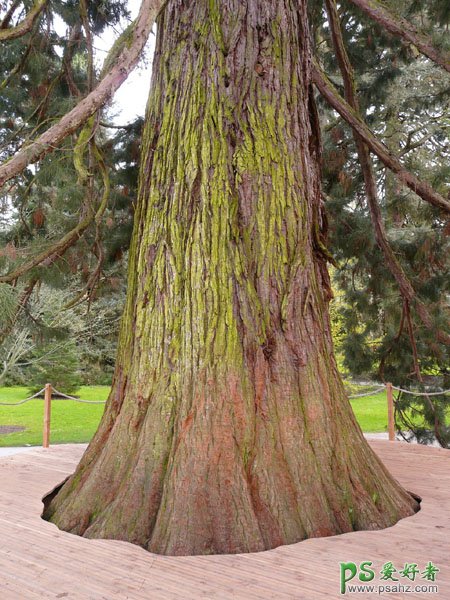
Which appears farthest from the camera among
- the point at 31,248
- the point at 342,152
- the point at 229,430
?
the point at 342,152

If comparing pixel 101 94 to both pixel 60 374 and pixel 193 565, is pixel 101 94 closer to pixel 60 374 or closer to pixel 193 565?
pixel 193 565

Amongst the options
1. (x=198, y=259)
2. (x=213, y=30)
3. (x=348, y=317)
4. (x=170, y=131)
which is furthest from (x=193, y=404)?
(x=348, y=317)

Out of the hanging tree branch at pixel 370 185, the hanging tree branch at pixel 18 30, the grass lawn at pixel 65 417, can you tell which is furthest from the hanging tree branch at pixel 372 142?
the grass lawn at pixel 65 417

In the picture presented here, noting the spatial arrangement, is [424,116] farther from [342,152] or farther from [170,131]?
[170,131]

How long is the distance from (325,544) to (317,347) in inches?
38.8

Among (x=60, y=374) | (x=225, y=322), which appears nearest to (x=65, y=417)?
(x=60, y=374)

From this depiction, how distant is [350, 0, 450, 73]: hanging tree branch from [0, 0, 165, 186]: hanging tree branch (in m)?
1.20

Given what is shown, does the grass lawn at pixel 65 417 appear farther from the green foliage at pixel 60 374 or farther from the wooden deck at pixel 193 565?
the wooden deck at pixel 193 565

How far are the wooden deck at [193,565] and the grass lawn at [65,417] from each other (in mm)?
8787

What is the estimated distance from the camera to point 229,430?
9.03ft

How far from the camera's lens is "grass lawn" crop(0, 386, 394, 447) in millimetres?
11445

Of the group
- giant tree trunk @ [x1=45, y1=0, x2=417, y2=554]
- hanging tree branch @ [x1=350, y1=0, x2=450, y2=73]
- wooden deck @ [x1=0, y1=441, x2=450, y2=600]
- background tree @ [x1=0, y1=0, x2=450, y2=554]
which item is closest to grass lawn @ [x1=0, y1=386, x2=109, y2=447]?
giant tree trunk @ [x1=45, y1=0, x2=417, y2=554]

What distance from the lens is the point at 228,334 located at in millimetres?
2867

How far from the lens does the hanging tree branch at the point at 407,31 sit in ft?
10.7
